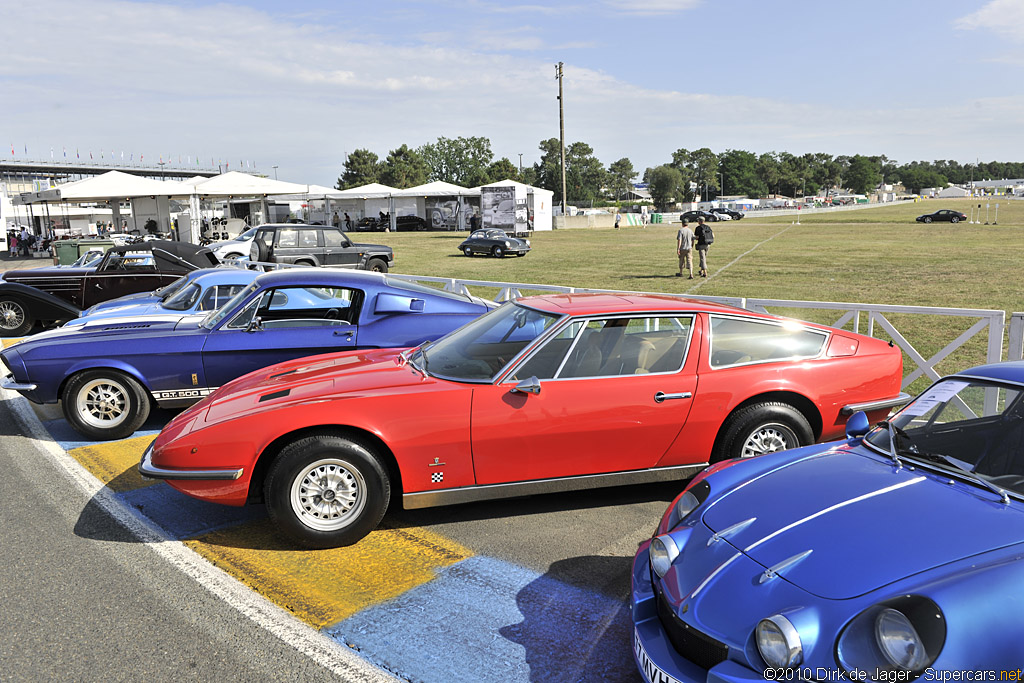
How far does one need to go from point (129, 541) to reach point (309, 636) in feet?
5.71

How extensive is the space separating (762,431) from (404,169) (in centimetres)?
10794

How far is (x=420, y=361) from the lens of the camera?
4883 millimetres

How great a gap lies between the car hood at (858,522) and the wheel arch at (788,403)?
4.71ft

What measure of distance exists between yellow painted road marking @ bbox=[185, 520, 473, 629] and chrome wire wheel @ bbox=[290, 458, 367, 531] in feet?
0.71

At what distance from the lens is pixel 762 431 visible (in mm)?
4820

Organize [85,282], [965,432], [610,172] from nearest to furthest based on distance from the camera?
[965,432] < [85,282] < [610,172]

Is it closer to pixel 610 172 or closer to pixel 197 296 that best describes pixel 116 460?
pixel 197 296

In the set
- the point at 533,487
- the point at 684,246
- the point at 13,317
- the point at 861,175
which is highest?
the point at 861,175

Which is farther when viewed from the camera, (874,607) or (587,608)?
(587,608)

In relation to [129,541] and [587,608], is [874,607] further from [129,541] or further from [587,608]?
[129,541]

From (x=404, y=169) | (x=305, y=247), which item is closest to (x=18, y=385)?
(x=305, y=247)

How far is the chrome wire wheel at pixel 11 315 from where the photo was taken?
12125mm

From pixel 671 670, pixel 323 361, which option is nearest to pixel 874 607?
pixel 671 670

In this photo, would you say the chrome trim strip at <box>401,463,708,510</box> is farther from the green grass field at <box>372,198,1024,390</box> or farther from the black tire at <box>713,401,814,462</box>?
the green grass field at <box>372,198,1024,390</box>
